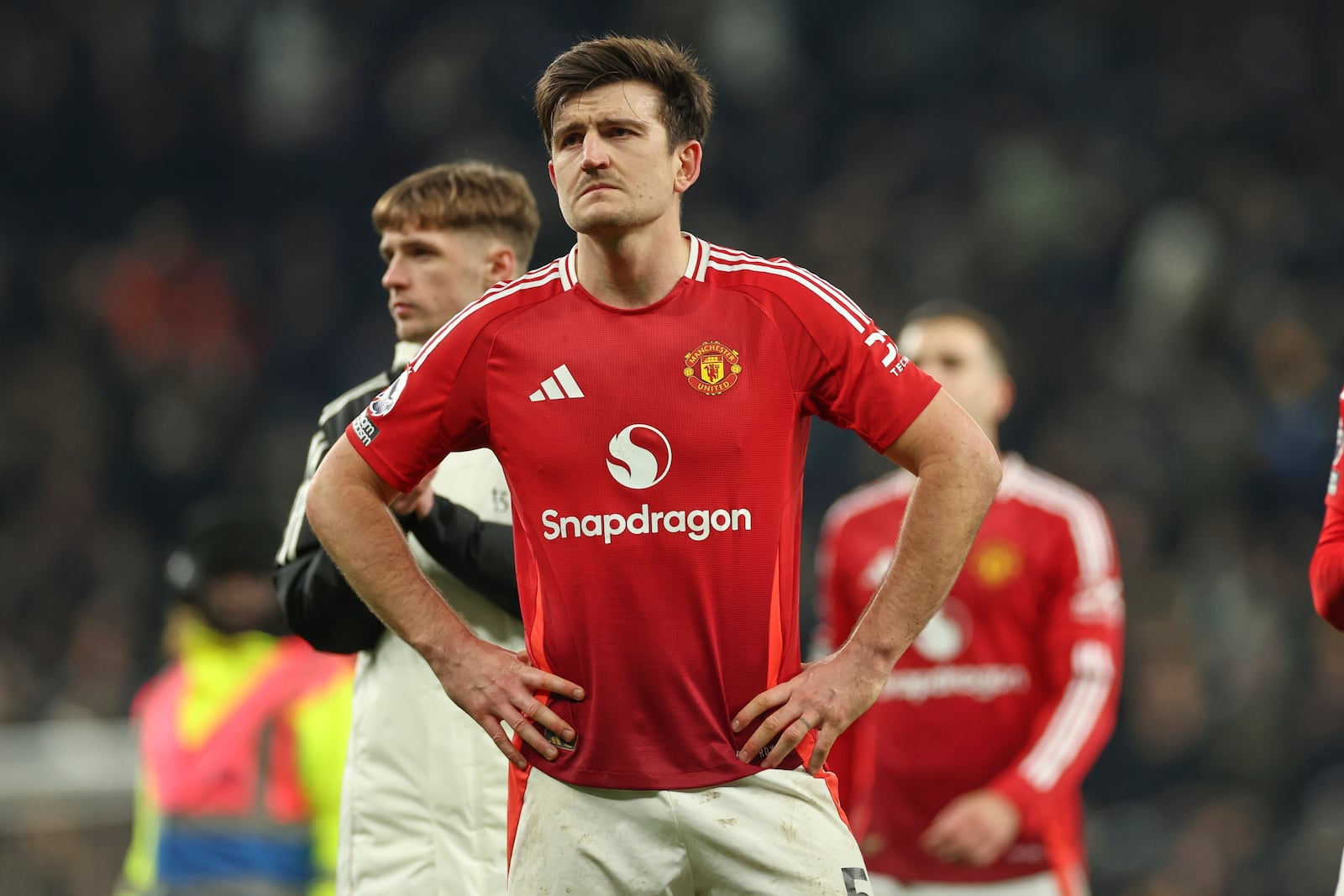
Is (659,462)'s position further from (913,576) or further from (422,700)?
(422,700)

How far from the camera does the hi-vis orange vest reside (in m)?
5.36

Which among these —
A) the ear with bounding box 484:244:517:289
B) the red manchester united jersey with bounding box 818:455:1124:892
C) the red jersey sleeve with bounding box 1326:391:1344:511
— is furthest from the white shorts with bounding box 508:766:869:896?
the red manchester united jersey with bounding box 818:455:1124:892

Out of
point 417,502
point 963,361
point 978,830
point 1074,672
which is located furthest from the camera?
point 963,361

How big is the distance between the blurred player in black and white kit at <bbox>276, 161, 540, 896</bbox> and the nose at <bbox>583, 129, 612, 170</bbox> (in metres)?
0.94

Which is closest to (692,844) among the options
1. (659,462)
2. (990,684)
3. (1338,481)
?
(659,462)

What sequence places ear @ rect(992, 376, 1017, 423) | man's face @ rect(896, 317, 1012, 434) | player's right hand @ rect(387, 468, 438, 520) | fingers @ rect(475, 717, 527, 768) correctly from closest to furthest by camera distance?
fingers @ rect(475, 717, 527, 768)
player's right hand @ rect(387, 468, 438, 520)
man's face @ rect(896, 317, 1012, 434)
ear @ rect(992, 376, 1017, 423)

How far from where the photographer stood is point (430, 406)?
3.31 m

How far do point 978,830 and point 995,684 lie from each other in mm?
607

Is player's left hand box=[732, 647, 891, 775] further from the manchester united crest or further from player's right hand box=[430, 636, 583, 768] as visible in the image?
the manchester united crest

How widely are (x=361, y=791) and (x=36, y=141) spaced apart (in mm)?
13500

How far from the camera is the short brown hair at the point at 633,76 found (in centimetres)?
330

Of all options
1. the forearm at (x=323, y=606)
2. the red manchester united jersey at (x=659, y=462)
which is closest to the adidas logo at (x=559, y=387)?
the red manchester united jersey at (x=659, y=462)

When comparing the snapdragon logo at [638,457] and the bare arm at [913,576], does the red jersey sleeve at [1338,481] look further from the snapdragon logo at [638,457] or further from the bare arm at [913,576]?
the snapdragon logo at [638,457]

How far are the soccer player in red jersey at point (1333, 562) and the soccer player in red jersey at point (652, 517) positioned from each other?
793 mm
